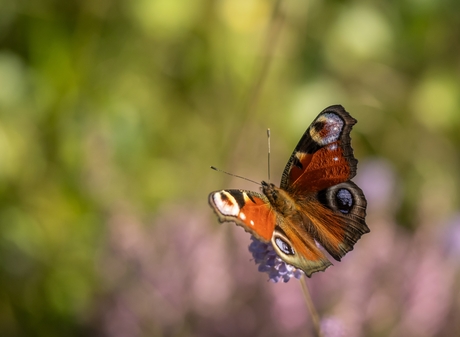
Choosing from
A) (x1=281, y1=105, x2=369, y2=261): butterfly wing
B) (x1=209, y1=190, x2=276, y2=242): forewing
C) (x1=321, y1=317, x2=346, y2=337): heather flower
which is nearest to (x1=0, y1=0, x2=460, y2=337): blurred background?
(x1=321, y1=317, x2=346, y2=337): heather flower

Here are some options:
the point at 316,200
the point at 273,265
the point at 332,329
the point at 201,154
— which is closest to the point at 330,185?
the point at 316,200

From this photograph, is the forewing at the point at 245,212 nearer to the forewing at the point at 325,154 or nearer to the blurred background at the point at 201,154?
the forewing at the point at 325,154

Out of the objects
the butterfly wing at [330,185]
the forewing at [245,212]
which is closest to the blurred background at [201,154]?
the butterfly wing at [330,185]

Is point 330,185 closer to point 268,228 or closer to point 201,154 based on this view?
point 268,228

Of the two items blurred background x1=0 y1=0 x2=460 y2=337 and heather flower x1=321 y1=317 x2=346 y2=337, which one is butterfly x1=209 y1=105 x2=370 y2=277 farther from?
blurred background x1=0 y1=0 x2=460 y2=337

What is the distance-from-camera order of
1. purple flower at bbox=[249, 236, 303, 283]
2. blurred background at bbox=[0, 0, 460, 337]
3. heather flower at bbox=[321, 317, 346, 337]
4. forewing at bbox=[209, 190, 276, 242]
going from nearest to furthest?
forewing at bbox=[209, 190, 276, 242] → purple flower at bbox=[249, 236, 303, 283] → heather flower at bbox=[321, 317, 346, 337] → blurred background at bbox=[0, 0, 460, 337]

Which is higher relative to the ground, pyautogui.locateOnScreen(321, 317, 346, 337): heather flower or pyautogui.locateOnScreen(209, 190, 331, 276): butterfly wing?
pyautogui.locateOnScreen(209, 190, 331, 276): butterfly wing
